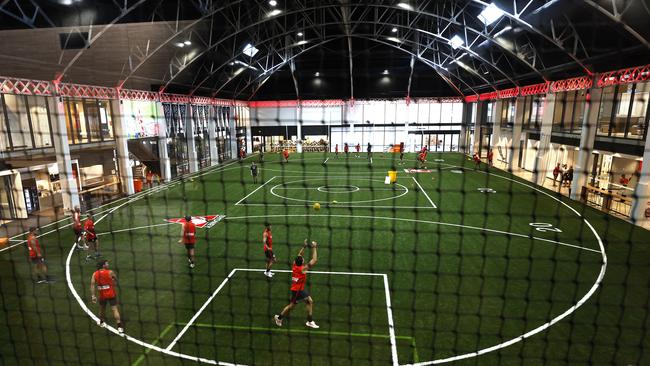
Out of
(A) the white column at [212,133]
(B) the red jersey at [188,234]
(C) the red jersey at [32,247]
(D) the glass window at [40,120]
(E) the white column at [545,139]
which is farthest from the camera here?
(A) the white column at [212,133]

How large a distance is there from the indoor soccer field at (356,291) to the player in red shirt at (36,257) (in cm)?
25

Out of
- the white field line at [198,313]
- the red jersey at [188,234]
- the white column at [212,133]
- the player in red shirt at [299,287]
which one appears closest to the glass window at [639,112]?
the player in red shirt at [299,287]

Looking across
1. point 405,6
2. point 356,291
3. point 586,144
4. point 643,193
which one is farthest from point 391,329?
point 405,6

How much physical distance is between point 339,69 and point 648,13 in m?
18.7

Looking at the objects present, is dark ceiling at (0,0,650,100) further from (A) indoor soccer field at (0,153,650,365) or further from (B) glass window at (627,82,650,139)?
(A) indoor soccer field at (0,153,650,365)

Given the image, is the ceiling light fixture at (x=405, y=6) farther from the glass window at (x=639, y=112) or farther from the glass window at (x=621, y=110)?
the glass window at (x=639, y=112)

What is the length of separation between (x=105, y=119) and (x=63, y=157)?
10.2ft

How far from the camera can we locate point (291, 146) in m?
28.8

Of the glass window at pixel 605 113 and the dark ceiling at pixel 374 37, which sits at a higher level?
the dark ceiling at pixel 374 37

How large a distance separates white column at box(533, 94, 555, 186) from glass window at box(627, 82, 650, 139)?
2.91m

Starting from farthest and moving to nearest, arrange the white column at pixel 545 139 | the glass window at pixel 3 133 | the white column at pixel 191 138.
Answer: the white column at pixel 191 138 < the white column at pixel 545 139 < the glass window at pixel 3 133

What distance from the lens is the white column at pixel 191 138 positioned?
19188 millimetres

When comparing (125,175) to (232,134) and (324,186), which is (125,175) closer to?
(324,186)

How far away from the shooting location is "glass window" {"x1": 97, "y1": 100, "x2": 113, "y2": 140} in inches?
549
